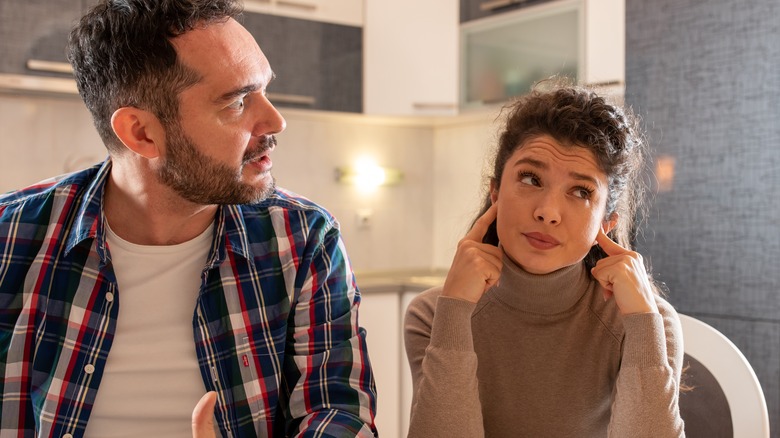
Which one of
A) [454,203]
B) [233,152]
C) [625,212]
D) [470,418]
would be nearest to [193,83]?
[233,152]

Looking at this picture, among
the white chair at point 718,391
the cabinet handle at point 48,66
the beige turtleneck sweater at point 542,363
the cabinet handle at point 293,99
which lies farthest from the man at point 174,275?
the cabinet handle at point 293,99

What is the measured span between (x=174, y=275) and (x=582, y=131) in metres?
0.76

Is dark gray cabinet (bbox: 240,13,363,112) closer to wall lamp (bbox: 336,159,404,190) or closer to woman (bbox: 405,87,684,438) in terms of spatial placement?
wall lamp (bbox: 336,159,404,190)

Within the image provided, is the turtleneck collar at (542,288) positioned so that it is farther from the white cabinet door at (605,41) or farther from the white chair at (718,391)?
the white cabinet door at (605,41)

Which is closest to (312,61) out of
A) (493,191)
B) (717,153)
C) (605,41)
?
(605,41)

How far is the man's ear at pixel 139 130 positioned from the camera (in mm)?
1483

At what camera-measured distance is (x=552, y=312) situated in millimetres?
1518

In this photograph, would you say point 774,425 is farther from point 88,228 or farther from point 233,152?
point 88,228

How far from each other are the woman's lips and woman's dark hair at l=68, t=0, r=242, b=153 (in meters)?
0.64

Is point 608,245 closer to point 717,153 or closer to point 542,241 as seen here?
point 542,241

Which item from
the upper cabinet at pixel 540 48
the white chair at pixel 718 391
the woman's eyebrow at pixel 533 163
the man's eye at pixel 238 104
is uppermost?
the upper cabinet at pixel 540 48

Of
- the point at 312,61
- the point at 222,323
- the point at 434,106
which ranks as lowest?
the point at 222,323

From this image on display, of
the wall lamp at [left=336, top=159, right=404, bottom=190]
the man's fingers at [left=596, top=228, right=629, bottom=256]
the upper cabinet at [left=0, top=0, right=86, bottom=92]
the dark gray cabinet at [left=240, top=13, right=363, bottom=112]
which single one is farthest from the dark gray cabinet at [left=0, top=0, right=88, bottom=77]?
the man's fingers at [left=596, top=228, right=629, bottom=256]

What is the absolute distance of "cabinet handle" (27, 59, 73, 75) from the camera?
10.1 feet
